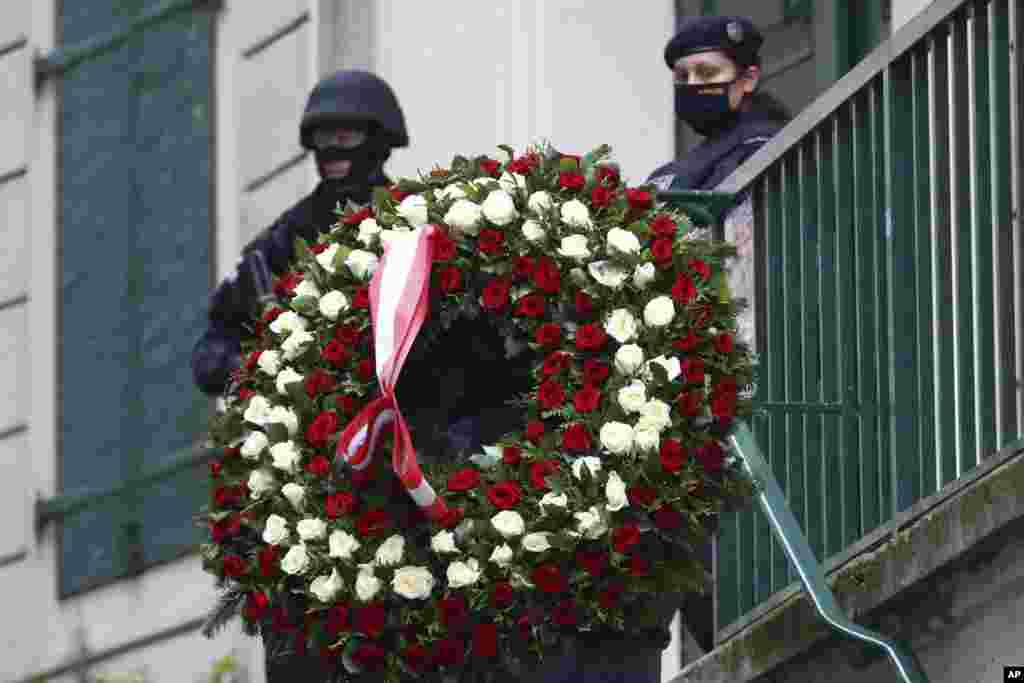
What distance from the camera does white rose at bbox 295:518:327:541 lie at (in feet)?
34.4

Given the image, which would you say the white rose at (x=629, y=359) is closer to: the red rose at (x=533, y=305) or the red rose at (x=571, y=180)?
the red rose at (x=533, y=305)

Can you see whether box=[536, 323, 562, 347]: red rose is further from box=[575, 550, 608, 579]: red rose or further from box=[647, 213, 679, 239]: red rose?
box=[575, 550, 608, 579]: red rose

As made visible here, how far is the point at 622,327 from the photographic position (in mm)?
10406

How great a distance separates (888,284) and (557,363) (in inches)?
37.8

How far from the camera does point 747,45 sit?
12211 millimetres

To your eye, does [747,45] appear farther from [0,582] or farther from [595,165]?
[0,582]

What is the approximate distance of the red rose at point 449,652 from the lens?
10297 millimetres

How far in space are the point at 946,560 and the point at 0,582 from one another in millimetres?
8132

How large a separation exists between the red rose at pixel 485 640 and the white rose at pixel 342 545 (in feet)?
1.19

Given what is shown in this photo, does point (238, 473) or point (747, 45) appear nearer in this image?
point (238, 473)

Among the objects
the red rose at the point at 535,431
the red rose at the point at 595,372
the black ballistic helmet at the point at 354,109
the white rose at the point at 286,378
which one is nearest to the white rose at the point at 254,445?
the white rose at the point at 286,378

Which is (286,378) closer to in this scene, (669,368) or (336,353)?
(336,353)

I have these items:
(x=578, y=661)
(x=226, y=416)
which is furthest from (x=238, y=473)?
(x=578, y=661)

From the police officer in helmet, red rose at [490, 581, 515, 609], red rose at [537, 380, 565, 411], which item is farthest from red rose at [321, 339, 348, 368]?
the police officer in helmet
